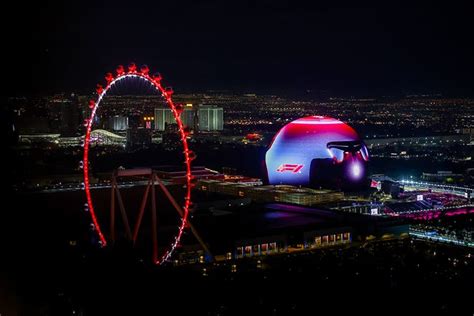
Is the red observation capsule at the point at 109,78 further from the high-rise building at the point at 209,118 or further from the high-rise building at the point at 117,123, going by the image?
the high-rise building at the point at 209,118

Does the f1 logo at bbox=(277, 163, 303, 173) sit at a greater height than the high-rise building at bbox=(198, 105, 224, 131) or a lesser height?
lesser

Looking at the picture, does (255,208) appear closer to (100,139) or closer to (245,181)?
(245,181)

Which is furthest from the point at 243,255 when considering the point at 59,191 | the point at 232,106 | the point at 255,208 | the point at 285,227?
→ the point at 232,106

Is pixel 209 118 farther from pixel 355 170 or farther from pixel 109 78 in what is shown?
pixel 109 78

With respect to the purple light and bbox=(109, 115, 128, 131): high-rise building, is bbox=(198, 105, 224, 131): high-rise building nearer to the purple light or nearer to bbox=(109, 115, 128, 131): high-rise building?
bbox=(109, 115, 128, 131): high-rise building

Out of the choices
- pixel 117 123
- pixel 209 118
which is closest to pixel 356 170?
pixel 117 123

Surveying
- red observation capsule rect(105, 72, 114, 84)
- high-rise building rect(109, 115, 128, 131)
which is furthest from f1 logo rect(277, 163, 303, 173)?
high-rise building rect(109, 115, 128, 131)

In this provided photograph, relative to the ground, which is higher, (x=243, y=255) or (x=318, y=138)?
(x=318, y=138)
